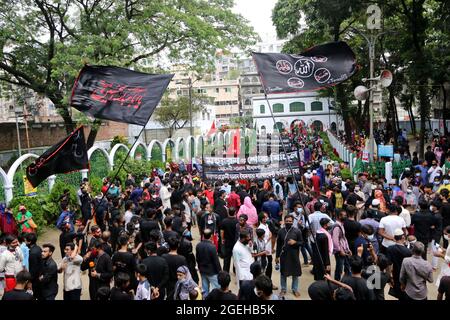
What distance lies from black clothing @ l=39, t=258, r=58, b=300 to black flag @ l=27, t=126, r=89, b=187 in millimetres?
2286

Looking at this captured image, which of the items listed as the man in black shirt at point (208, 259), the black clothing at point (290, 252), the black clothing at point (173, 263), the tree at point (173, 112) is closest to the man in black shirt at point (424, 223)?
the black clothing at point (290, 252)

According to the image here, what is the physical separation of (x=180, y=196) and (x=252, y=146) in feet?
51.7

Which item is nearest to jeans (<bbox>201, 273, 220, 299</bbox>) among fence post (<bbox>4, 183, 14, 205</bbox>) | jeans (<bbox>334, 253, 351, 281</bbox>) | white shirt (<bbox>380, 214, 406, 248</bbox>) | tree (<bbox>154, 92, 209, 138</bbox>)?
jeans (<bbox>334, 253, 351, 281</bbox>)

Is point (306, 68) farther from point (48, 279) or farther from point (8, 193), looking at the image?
point (8, 193)

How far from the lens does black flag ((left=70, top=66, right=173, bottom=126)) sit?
23.9ft

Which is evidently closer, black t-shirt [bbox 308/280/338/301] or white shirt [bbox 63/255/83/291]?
black t-shirt [bbox 308/280/338/301]

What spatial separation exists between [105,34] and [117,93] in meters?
13.8

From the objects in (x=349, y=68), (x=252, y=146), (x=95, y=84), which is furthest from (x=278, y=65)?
(x=252, y=146)

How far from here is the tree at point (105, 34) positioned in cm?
1941

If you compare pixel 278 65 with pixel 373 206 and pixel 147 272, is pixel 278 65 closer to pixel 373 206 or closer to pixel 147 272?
pixel 373 206

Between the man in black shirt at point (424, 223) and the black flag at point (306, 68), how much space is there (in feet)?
9.58

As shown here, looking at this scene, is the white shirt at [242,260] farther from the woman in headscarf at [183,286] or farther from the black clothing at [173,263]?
the woman in headscarf at [183,286]

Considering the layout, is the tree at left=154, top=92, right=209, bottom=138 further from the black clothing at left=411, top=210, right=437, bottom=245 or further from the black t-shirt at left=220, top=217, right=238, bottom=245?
the black clothing at left=411, top=210, right=437, bottom=245

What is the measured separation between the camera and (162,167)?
2078 cm
